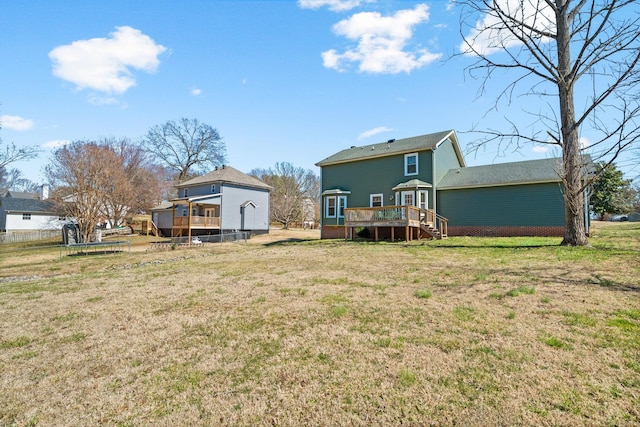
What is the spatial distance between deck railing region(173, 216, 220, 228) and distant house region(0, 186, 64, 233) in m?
19.7

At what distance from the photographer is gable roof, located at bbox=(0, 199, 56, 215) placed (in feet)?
120

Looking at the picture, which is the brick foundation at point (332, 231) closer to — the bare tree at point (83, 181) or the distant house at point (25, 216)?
the bare tree at point (83, 181)

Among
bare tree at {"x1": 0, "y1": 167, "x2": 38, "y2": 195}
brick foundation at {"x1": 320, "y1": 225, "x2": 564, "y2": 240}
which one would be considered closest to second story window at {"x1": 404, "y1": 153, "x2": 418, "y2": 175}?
brick foundation at {"x1": 320, "y1": 225, "x2": 564, "y2": 240}

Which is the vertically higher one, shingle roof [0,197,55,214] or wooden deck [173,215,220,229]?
shingle roof [0,197,55,214]

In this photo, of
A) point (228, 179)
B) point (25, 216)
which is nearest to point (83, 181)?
point (228, 179)

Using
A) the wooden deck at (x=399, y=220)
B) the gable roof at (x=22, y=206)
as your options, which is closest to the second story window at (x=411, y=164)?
the wooden deck at (x=399, y=220)

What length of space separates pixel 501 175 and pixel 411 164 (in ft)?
17.8

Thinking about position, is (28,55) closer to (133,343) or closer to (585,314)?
(133,343)

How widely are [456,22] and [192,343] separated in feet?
40.7

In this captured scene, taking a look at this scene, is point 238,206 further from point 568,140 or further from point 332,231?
point 568,140

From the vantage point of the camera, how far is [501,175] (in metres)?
18.9

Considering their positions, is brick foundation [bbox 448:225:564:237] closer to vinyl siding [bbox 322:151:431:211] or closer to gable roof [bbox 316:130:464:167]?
vinyl siding [bbox 322:151:431:211]

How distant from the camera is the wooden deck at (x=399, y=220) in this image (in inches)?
628

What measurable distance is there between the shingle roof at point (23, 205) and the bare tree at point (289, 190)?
28593 millimetres
